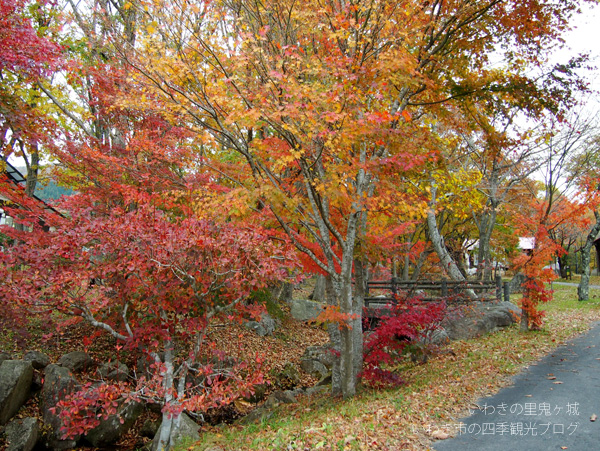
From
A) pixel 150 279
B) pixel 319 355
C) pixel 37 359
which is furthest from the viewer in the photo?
pixel 319 355

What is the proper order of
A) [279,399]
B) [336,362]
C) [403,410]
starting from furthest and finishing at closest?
[279,399] < [336,362] < [403,410]

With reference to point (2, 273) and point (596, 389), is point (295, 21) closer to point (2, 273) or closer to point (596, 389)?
point (2, 273)

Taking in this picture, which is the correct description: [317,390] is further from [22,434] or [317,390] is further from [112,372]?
[22,434]

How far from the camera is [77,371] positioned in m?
8.59

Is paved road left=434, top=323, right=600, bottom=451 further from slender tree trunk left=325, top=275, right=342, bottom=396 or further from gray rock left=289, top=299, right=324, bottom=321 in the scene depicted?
gray rock left=289, top=299, right=324, bottom=321

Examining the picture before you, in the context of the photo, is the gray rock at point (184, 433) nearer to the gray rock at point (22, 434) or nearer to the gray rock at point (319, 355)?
the gray rock at point (22, 434)

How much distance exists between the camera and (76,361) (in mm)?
8648

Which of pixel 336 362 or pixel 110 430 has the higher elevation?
pixel 336 362

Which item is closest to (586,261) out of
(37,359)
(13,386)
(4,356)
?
(37,359)

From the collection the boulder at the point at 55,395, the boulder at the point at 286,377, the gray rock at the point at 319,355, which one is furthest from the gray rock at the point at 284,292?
the boulder at the point at 55,395

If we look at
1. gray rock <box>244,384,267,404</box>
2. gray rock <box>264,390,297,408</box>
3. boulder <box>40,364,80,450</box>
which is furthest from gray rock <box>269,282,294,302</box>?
boulder <box>40,364,80,450</box>

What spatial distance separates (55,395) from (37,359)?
1.35 metres

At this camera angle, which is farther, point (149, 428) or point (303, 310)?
point (303, 310)

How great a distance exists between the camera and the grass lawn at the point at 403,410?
5.22 meters
